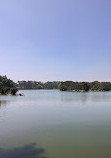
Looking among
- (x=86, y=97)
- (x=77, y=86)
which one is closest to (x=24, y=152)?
(x=86, y=97)

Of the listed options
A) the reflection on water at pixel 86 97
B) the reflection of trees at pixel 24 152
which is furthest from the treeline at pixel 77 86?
the reflection of trees at pixel 24 152

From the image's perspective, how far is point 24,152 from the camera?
19.6ft

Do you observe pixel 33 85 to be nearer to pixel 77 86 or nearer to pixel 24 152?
pixel 77 86

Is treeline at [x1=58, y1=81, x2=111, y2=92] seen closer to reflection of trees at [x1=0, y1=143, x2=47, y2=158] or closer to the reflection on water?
the reflection on water

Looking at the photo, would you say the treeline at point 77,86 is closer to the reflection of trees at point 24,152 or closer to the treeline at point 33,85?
the treeline at point 33,85

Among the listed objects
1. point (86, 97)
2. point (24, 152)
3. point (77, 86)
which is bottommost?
point (86, 97)

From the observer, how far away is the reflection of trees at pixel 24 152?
566cm

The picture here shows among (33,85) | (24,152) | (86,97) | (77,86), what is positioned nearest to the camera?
(24,152)

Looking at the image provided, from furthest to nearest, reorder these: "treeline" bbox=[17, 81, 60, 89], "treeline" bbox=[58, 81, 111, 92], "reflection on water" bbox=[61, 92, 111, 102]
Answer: "treeline" bbox=[17, 81, 60, 89] → "treeline" bbox=[58, 81, 111, 92] → "reflection on water" bbox=[61, 92, 111, 102]

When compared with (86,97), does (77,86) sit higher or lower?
higher

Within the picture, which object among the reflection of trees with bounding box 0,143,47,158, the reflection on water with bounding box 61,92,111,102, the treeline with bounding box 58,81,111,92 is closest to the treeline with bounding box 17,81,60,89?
the treeline with bounding box 58,81,111,92

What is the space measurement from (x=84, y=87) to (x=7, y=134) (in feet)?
259

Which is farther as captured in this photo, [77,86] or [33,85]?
[33,85]

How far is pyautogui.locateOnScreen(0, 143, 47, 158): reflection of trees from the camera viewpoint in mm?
5662
